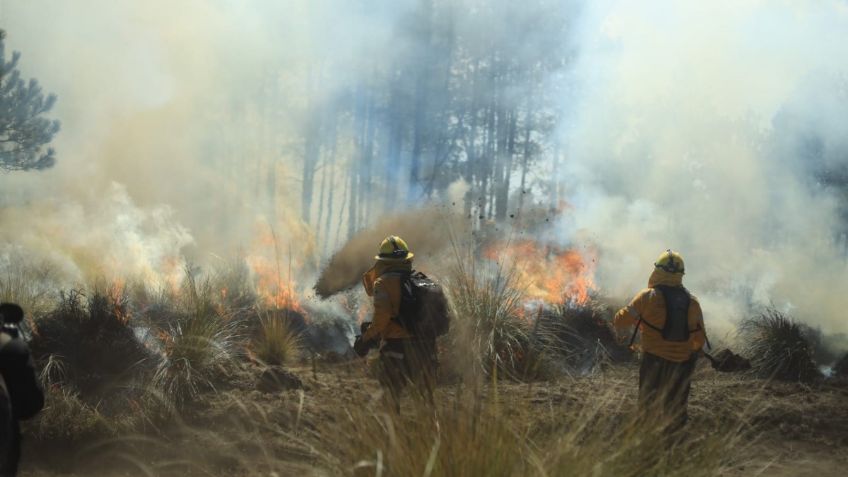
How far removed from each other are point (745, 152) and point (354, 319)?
34.5ft

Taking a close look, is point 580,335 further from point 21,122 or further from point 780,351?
point 21,122

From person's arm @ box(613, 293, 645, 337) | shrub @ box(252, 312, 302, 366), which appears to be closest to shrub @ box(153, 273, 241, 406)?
shrub @ box(252, 312, 302, 366)

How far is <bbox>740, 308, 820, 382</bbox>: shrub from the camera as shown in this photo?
7871 mm

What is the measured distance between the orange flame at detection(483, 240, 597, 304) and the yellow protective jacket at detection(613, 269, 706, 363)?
178 inches

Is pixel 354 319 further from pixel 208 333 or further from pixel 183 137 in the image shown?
pixel 183 137

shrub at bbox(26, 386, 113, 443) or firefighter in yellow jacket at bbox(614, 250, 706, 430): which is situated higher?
firefighter in yellow jacket at bbox(614, 250, 706, 430)

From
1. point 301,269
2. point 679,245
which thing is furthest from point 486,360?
point 679,245

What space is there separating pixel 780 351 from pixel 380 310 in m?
5.37

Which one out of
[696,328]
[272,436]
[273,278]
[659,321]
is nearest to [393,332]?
[272,436]

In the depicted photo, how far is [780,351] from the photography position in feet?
26.1

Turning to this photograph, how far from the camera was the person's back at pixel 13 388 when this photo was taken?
8.01 ft

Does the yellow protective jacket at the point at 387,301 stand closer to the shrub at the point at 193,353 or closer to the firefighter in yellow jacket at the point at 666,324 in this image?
the firefighter in yellow jacket at the point at 666,324

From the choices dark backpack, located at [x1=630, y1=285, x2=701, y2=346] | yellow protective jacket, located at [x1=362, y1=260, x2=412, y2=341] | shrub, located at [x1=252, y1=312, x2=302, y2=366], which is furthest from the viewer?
shrub, located at [x1=252, y1=312, x2=302, y2=366]

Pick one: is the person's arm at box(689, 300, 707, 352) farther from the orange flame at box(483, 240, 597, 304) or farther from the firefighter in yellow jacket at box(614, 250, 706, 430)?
the orange flame at box(483, 240, 597, 304)
